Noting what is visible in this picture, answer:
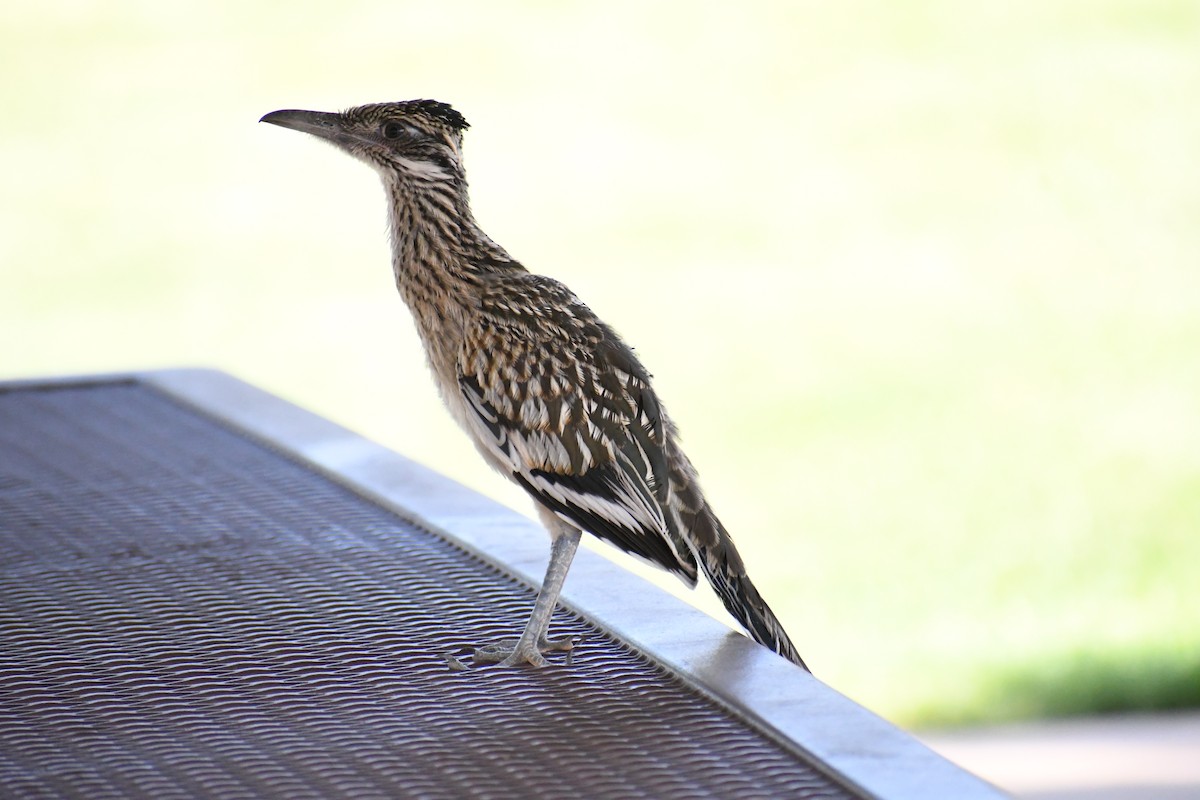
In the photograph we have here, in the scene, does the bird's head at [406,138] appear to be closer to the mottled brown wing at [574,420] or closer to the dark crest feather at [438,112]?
the dark crest feather at [438,112]

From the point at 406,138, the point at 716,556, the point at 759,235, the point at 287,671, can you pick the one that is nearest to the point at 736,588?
the point at 716,556

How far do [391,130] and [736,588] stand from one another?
0.99m

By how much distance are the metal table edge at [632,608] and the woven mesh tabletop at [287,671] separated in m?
0.03

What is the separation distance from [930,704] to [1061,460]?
3360 millimetres

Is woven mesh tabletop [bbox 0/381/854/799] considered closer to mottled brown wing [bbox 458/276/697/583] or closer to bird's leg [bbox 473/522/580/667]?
bird's leg [bbox 473/522/580/667]

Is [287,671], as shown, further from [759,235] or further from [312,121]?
[759,235]

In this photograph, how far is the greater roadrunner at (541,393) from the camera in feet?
8.59

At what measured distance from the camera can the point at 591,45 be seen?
12.8 metres

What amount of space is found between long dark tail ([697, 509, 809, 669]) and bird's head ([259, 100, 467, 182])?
774 mm

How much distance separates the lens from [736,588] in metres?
2.65

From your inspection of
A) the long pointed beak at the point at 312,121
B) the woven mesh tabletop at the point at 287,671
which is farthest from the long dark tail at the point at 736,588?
the long pointed beak at the point at 312,121

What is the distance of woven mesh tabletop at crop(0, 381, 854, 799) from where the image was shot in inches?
84.7

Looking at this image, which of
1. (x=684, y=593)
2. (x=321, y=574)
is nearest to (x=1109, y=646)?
(x=684, y=593)

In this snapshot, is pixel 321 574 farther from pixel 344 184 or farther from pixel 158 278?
Answer: pixel 344 184
